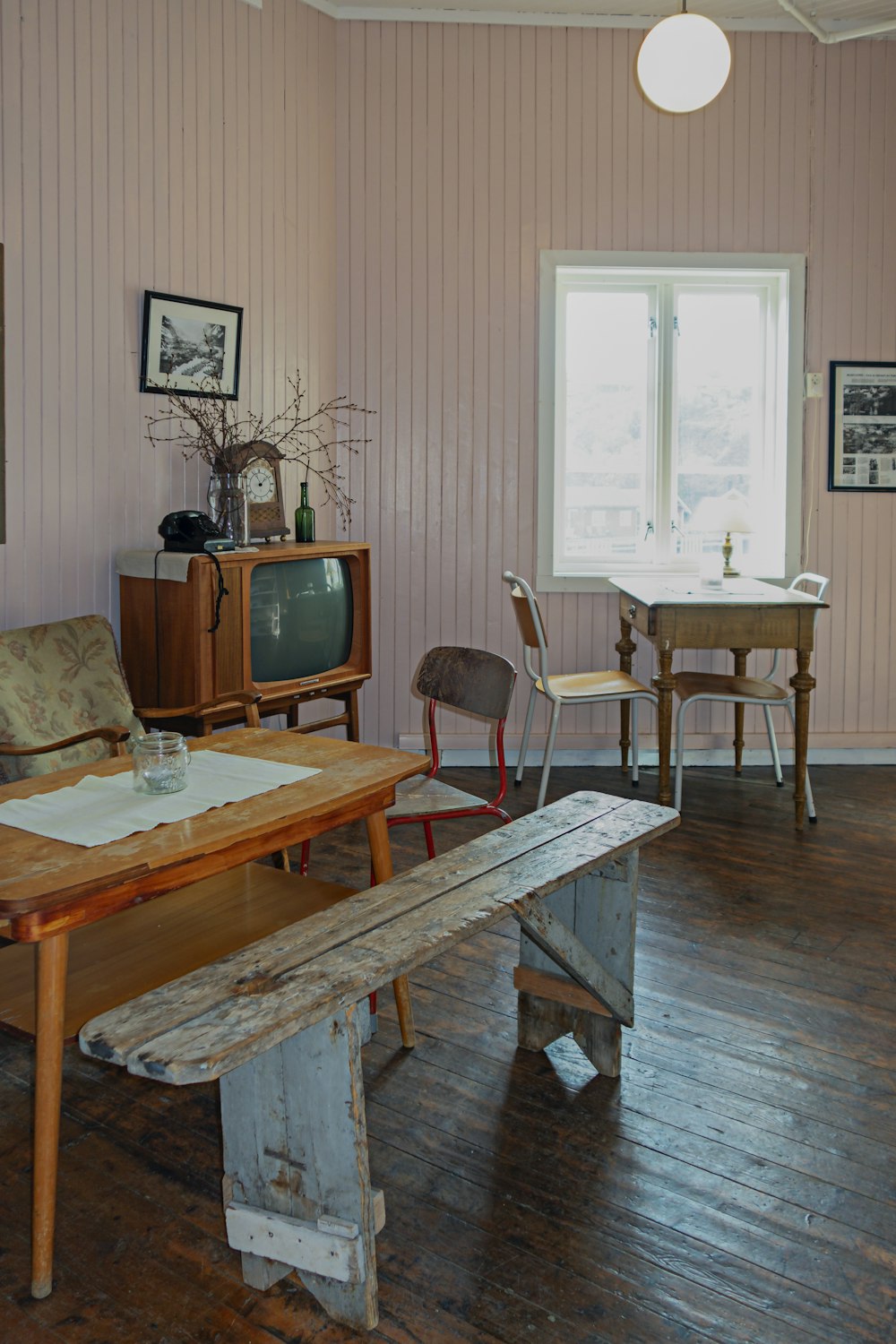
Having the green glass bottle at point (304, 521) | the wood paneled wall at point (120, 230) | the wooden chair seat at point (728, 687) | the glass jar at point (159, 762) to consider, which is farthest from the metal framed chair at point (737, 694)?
the glass jar at point (159, 762)

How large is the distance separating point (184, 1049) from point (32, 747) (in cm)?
168

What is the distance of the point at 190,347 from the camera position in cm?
418

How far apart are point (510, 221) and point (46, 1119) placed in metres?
4.37

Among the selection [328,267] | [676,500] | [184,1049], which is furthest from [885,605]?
[184,1049]

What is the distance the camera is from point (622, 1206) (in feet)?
6.55

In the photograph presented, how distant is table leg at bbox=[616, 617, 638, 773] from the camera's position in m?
5.04

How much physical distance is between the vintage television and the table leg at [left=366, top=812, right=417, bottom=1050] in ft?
3.76

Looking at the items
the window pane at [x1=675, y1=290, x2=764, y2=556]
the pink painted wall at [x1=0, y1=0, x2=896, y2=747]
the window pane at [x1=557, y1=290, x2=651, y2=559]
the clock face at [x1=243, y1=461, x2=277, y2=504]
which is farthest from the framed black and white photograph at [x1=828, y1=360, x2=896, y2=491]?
the clock face at [x1=243, y1=461, x2=277, y2=504]

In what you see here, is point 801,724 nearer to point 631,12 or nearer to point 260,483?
point 260,483

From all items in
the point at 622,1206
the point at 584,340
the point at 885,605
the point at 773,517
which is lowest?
the point at 622,1206

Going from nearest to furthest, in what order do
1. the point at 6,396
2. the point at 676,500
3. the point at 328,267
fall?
the point at 6,396 < the point at 328,267 < the point at 676,500

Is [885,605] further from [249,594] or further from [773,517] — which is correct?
[249,594]

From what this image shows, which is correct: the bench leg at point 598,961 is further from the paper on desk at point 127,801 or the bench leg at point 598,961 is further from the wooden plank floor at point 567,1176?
the paper on desk at point 127,801

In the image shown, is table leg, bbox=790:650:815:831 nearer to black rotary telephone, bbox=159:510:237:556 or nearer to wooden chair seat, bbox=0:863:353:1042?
black rotary telephone, bbox=159:510:237:556
